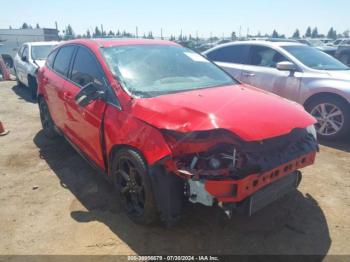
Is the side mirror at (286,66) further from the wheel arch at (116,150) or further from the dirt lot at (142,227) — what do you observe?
the wheel arch at (116,150)

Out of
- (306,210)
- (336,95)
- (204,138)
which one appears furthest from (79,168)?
(336,95)

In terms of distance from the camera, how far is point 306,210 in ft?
11.0

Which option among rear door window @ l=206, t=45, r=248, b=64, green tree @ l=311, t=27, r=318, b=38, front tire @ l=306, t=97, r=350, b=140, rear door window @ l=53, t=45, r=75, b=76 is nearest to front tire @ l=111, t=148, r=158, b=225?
rear door window @ l=53, t=45, r=75, b=76

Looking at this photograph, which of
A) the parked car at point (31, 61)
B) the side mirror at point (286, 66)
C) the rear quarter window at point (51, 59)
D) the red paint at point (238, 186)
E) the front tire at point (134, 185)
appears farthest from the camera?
the parked car at point (31, 61)

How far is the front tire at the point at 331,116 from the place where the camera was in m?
5.21

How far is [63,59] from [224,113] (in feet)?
9.94

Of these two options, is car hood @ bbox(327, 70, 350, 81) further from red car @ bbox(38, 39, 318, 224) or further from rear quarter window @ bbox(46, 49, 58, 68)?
rear quarter window @ bbox(46, 49, 58, 68)

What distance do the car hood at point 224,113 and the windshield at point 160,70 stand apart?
25 centimetres

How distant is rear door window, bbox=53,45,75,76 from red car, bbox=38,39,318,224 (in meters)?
0.52

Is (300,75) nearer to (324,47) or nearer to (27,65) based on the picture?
(27,65)

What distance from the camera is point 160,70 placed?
11.8 feet

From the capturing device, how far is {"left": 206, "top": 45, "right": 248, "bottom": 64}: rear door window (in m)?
6.86

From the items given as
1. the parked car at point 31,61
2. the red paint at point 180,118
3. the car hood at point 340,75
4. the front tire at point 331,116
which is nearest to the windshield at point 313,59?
the car hood at point 340,75

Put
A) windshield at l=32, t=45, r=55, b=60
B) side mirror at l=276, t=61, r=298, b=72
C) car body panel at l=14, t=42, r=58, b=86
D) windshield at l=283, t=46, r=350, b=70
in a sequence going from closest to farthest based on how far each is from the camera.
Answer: side mirror at l=276, t=61, r=298, b=72
windshield at l=283, t=46, r=350, b=70
car body panel at l=14, t=42, r=58, b=86
windshield at l=32, t=45, r=55, b=60
